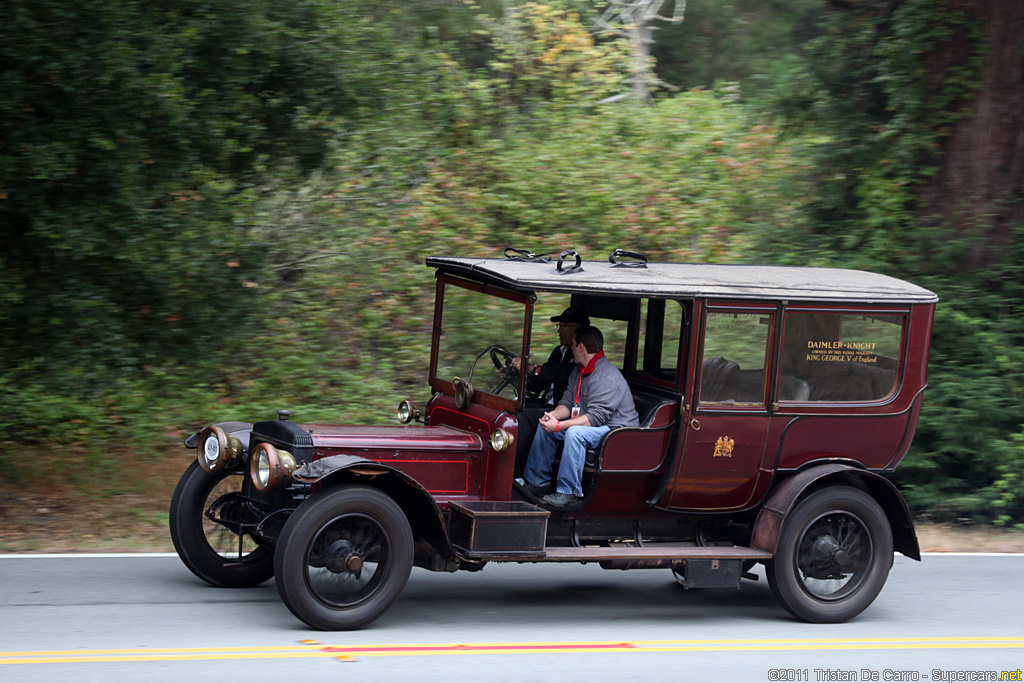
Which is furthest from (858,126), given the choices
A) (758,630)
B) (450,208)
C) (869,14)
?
(758,630)

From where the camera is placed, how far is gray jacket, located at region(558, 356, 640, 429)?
22.8ft

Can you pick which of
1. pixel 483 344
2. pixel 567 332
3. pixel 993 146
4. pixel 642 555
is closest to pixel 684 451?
pixel 642 555

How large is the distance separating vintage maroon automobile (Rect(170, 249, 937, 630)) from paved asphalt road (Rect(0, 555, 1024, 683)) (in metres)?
0.36

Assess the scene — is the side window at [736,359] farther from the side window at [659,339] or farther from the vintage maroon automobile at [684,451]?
the side window at [659,339]

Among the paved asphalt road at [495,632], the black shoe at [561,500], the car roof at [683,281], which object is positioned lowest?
the paved asphalt road at [495,632]

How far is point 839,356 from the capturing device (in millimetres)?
7086

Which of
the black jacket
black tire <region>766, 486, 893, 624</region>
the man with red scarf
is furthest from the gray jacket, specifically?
→ black tire <region>766, 486, 893, 624</region>

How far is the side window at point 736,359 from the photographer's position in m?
6.86

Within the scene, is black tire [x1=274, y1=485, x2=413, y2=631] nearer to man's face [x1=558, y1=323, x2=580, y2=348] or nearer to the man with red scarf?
the man with red scarf

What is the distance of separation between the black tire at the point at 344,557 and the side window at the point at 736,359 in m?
2.11

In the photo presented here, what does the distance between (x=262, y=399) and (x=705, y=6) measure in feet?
46.3

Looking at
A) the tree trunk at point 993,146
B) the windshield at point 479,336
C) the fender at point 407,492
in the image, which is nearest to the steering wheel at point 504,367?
the windshield at point 479,336

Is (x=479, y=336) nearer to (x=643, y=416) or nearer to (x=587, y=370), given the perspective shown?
(x=587, y=370)

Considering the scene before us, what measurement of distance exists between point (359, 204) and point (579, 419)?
7098mm
